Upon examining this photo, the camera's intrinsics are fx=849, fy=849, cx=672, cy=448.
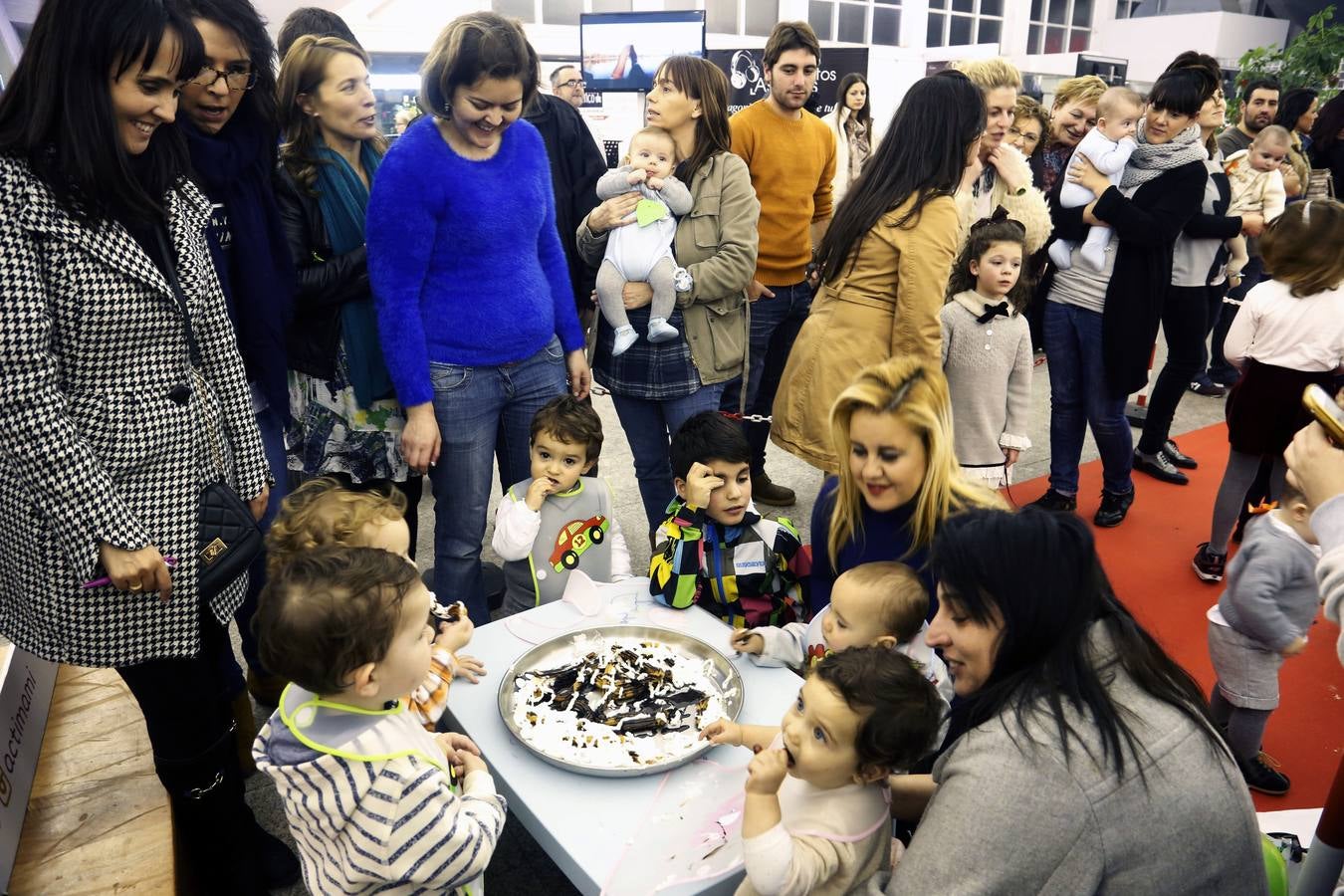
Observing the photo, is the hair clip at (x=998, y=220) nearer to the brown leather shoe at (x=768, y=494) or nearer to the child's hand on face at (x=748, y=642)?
the brown leather shoe at (x=768, y=494)

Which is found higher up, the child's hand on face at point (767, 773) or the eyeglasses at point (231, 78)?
the eyeglasses at point (231, 78)

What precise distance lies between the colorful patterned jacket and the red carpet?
0.81 meters

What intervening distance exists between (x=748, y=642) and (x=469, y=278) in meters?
1.18

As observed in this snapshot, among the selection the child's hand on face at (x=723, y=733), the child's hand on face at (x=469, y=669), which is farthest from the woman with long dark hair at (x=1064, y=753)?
the child's hand on face at (x=469, y=669)

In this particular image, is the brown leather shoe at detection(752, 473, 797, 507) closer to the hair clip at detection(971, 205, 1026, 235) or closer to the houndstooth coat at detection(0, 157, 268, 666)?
the hair clip at detection(971, 205, 1026, 235)

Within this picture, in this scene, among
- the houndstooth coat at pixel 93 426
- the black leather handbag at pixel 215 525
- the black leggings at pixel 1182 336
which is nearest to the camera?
the houndstooth coat at pixel 93 426

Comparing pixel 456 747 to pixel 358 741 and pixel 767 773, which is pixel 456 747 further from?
pixel 767 773

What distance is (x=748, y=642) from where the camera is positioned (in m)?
1.71

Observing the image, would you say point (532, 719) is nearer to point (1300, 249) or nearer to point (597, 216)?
point (597, 216)

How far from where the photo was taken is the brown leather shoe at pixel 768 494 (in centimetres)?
385

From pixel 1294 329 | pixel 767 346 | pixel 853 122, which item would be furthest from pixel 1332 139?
pixel 767 346

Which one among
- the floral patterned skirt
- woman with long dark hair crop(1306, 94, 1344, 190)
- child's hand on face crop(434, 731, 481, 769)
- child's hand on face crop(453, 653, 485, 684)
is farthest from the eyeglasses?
woman with long dark hair crop(1306, 94, 1344, 190)

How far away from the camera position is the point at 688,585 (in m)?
1.96

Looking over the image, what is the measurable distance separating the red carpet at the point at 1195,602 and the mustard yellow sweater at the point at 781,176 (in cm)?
162
